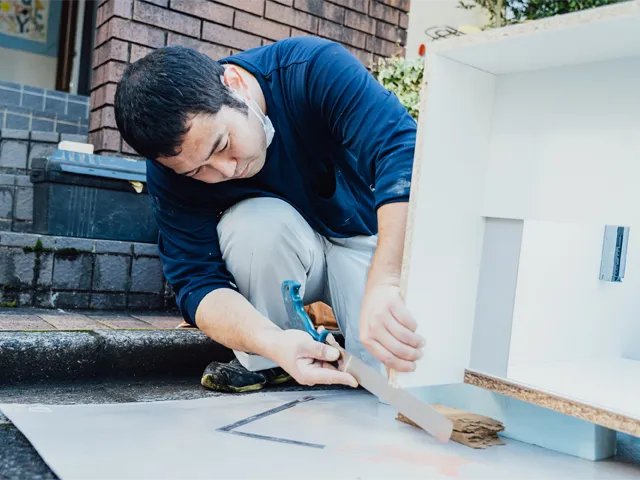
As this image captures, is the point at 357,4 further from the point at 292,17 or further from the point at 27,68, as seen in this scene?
the point at 27,68

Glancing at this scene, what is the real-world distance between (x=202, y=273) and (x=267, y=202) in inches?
9.5

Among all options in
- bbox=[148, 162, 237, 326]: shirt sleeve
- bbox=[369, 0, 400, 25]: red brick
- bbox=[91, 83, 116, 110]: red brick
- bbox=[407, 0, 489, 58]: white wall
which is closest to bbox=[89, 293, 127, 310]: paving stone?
bbox=[148, 162, 237, 326]: shirt sleeve

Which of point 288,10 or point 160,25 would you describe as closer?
point 160,25

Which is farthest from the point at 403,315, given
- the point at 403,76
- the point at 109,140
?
the point at 403,76

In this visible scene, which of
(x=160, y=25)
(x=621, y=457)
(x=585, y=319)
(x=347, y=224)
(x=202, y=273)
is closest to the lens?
(x=621, y=457)

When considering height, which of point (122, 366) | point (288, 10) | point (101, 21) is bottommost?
point (122, 366)

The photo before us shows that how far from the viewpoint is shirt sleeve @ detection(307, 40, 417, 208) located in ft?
4.04

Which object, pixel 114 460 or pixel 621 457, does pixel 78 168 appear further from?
pixel 621 457

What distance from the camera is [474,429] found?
1.20 m

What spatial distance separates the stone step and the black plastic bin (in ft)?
0.27

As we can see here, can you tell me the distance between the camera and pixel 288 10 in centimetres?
311

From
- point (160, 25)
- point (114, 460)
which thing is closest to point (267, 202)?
point (114, 460)

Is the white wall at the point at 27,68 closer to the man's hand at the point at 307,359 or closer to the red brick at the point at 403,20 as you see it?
the red brick at the point at 403,20

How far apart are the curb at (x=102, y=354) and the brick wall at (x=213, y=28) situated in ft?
3.84
